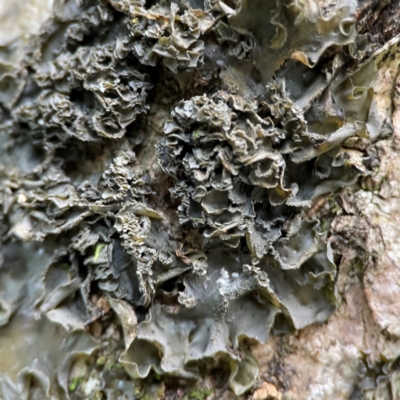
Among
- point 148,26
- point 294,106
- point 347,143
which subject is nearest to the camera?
point 294,106

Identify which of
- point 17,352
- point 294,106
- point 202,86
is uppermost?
point 294,106

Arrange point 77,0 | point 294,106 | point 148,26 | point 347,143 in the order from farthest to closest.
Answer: point 77,0
point 347,143
point 148,26
point 294,106

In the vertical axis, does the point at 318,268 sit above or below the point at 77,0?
below

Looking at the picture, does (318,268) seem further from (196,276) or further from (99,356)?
(99,356)

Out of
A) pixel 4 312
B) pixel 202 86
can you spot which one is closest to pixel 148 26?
pixel 202 86

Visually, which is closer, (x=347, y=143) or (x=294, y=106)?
(x=294, y=106)

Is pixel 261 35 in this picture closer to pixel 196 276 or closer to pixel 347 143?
pixel 347 143
